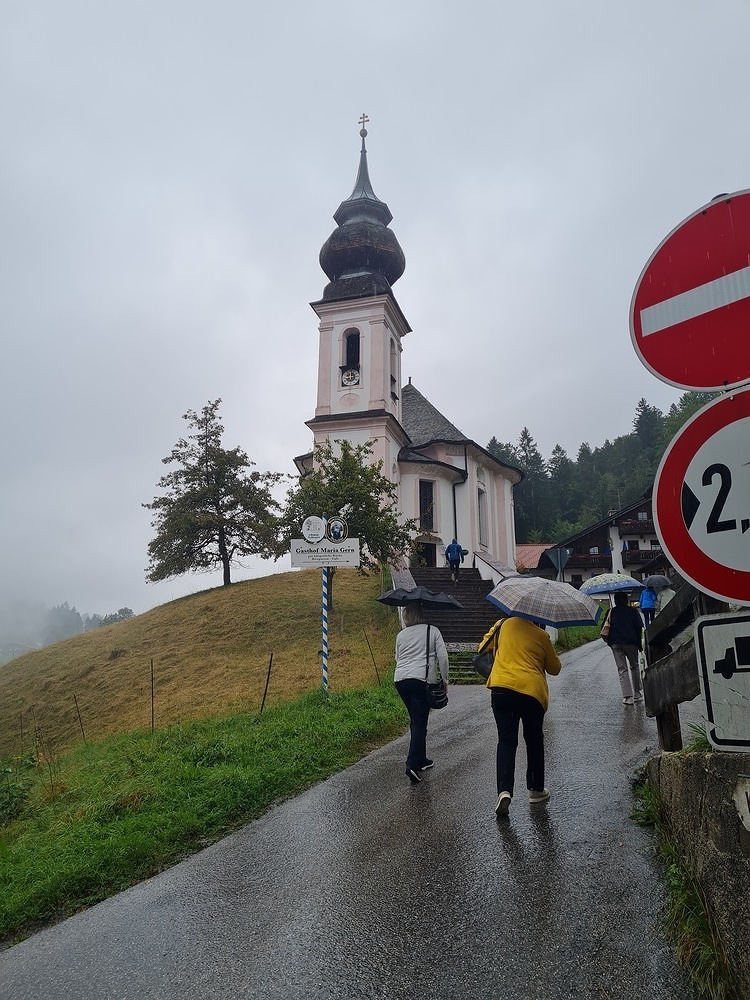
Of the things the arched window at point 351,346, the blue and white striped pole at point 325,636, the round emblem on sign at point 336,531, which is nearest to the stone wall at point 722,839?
the blue and white striped pole at point 325,636

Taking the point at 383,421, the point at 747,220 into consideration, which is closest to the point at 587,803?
the point at 747,220

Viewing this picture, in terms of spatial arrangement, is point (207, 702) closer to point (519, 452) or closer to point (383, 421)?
point (383, 421)

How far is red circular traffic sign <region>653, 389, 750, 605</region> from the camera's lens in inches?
73.6

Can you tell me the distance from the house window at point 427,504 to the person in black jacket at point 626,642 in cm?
2289

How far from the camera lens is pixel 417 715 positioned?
21.0ft

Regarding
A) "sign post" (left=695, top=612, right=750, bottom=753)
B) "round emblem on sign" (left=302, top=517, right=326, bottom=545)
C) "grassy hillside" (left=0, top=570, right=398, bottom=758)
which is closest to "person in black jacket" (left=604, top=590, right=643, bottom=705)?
"round emblem on sign" (left=302, top=517, right=326, bottom=545)

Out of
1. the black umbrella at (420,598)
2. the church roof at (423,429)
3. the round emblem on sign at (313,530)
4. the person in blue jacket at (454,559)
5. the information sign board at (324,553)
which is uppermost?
the church roof at (423,429)

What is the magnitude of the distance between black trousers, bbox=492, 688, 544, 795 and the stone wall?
1.73 meters

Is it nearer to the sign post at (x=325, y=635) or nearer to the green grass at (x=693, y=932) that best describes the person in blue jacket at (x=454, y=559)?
the sign post at (x=325, y=635)

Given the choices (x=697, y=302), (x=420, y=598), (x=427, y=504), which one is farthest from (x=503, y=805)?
(x=427, y=504)

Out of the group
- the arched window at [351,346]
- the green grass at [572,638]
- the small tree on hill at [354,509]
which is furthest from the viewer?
the arched window at [351,346]

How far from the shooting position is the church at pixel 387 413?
33312mm

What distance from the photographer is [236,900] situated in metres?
3.96

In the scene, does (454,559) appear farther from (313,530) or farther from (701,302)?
(701,302)
